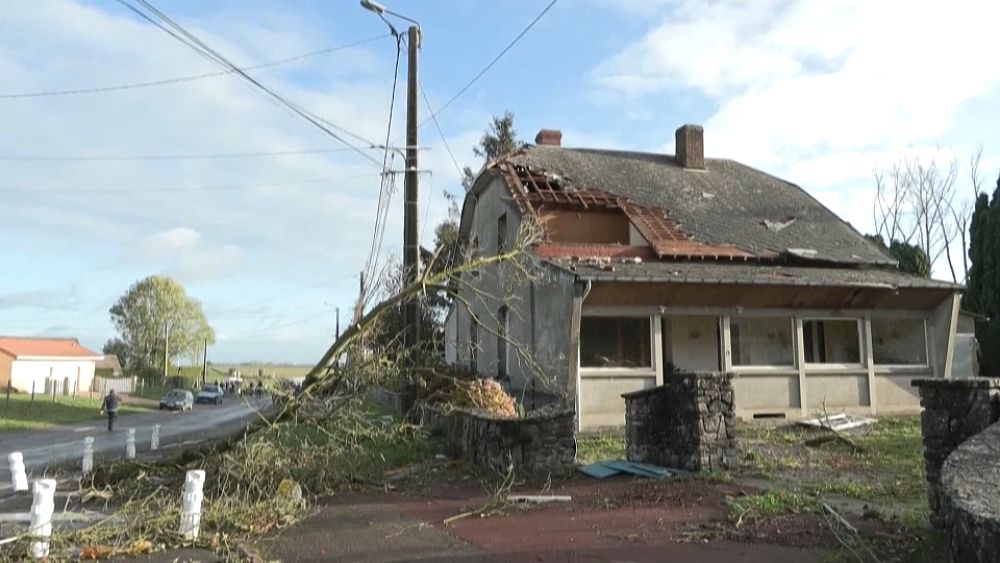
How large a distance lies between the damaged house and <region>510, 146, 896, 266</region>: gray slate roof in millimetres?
83

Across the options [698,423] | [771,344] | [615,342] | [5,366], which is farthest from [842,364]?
[5,366]

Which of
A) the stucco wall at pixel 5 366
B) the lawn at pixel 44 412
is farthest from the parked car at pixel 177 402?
the stucco wall at pixel 5 366

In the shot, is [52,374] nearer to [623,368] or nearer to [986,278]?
[623,368]

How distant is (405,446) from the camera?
1345cm

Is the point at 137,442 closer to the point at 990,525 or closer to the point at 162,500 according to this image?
the point at 162,500

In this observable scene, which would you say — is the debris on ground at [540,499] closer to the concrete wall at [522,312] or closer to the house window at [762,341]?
the concrete wall at [522,312]

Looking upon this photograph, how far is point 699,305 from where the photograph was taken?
53.9ft

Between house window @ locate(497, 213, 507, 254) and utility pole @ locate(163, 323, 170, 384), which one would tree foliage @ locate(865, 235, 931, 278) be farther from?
utility pole @ locate(163, 323, 170, 384)


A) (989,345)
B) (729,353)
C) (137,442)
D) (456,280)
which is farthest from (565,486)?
(989,345)

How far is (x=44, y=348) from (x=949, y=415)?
74.4 metres

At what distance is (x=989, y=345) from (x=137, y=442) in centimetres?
2556

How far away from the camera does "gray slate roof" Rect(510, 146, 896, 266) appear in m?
19.5

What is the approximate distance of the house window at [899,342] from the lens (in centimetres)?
1820

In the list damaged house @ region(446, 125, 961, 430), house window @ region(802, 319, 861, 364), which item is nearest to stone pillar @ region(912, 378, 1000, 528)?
damaged house @ region(446, 125, 961, 430)
